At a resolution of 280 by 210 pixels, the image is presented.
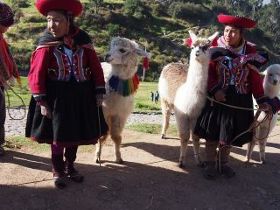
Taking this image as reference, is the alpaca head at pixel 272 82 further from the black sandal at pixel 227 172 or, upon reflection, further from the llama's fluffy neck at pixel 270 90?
the black sandal at pixel 227 172

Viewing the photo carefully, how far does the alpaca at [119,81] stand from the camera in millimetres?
5465

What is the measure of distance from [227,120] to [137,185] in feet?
4.21

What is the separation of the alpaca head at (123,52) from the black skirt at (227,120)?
105cm

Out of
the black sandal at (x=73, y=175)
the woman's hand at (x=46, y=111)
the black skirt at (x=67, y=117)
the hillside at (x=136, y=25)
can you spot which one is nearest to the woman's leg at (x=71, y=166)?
the black sandal at (x=73, y=175)

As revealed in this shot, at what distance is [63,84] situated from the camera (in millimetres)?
4477

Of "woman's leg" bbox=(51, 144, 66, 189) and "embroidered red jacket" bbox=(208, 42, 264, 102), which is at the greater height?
"embroidered red jacket" bbox=(208, 42, 264, 102)

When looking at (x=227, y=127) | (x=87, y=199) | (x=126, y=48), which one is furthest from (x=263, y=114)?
(x=87, y=199)

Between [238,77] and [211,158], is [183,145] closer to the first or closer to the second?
[211,158]

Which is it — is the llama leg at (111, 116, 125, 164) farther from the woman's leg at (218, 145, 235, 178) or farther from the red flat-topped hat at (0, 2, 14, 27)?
the red flat-topped hat at (0, 2, 14, 27)

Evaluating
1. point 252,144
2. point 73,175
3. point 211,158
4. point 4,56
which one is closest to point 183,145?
point 211,158

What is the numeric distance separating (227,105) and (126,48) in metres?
1.38

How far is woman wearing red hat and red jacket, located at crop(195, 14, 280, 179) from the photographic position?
5.14 metres

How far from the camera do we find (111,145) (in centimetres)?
661

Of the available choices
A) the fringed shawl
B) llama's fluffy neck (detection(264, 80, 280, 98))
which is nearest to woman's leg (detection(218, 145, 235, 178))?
llama's fluffy neck (detection(264, 80, 280, 98))
